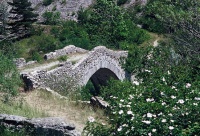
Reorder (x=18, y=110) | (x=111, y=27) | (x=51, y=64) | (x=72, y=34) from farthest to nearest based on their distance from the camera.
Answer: (x=111, y=27) < (x=72, y=34) < (x=51, y=64) < (x=18, y=110)

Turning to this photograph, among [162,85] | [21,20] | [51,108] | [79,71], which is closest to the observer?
[162,85]

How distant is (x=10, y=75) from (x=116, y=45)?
2137cm

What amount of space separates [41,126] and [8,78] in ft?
18.0

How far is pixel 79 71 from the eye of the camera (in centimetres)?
2002

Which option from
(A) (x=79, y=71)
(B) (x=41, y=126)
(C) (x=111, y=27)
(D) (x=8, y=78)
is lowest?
(C) (x=111, y=27)

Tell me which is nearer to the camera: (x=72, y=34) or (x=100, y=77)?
(x=100, y=77)

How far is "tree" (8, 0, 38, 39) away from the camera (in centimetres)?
3809

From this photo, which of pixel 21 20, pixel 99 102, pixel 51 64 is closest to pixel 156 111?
pixel 99 102

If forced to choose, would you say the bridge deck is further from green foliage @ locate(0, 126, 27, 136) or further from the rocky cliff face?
the rocky cliff face

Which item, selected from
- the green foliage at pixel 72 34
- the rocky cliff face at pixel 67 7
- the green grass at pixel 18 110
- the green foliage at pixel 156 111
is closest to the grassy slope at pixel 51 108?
the green grass at pixel 18 110

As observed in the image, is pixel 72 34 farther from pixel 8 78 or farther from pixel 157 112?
pixel 157 112

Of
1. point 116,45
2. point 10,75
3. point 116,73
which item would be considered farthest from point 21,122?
point 116,45

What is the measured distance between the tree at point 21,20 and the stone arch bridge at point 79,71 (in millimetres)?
14483

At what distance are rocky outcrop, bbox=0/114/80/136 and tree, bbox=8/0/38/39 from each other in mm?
30601
